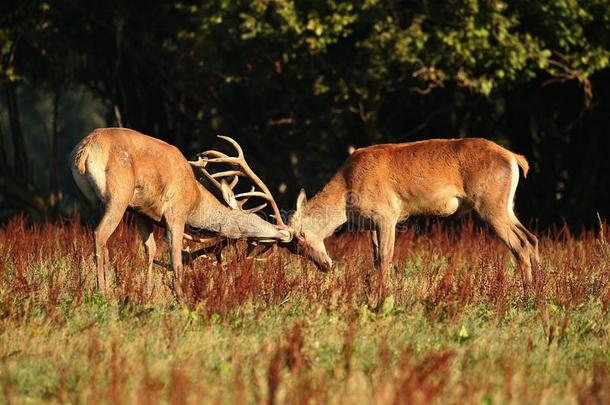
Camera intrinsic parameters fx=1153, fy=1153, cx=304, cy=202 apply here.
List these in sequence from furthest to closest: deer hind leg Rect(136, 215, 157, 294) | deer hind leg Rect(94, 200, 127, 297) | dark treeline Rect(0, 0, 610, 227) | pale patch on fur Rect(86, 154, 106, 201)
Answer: dark treeline Rect(0, 0, 610, 227) < deer hind leg Rect(136, 215, 157, 294) < pale patch on fur Rect(86, 154, 106, 201) < deer hind leg Rect(94, 200, 127, 297)

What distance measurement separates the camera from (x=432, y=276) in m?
9.76

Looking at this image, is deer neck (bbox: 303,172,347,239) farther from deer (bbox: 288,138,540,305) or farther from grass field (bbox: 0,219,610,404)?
grass field (bbox: 0,219,610,404)

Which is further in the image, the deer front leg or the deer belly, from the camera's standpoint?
the deer belly

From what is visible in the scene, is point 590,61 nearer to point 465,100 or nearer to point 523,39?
point 523,39

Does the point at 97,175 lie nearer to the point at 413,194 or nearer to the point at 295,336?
the point at 295,336

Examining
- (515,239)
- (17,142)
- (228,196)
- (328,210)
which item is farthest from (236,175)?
(17,142)

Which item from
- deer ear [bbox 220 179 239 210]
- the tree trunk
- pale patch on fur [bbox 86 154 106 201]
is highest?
pale patch on fur [bbox 86 154 106 201]

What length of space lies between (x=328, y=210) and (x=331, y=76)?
571cm

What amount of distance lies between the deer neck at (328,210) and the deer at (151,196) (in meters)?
0.69

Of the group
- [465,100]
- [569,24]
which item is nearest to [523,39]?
[569,24]

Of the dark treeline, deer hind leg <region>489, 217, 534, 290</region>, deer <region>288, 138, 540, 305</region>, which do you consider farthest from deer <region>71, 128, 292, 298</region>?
the dark treeline

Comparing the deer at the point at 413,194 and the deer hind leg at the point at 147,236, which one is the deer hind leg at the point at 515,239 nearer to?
the deer at the point at 413,194

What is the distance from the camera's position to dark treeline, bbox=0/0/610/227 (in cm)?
1558

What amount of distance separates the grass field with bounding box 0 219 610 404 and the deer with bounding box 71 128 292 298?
24cm
